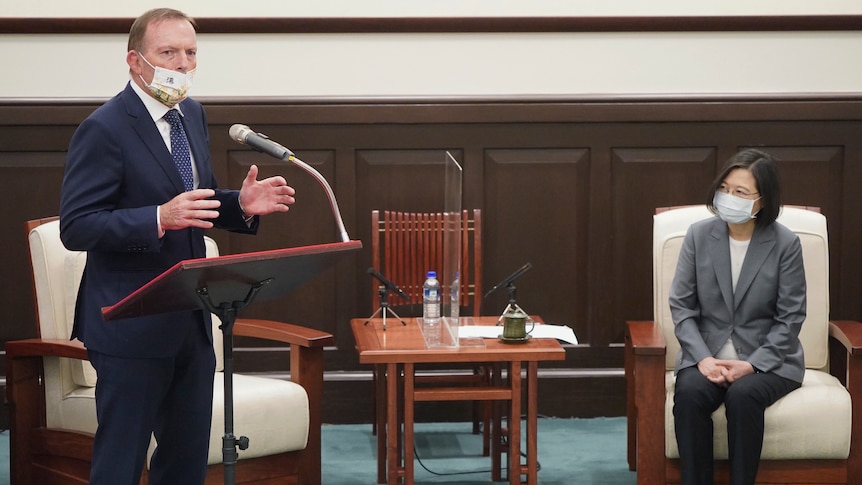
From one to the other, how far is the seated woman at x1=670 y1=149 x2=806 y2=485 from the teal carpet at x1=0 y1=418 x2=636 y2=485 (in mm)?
665

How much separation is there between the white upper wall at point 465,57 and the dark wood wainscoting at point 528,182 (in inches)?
3.3

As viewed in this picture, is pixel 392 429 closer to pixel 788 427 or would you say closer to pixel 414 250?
pixel 414 250

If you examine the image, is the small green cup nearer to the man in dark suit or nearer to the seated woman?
the seated woman

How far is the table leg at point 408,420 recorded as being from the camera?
3268 mm

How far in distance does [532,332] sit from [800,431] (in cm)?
89

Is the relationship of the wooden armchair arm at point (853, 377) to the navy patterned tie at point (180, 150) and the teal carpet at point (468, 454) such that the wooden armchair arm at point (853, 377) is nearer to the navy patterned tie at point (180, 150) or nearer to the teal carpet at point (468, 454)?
the teal carpet at point (468, 454)

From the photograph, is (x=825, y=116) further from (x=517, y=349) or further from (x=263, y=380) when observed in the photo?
(x=263, y=380)

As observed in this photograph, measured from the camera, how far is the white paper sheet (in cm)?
346

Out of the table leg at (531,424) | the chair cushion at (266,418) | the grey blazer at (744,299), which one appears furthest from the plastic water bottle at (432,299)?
the grey blazer at (744,299)

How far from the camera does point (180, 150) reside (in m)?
2.45

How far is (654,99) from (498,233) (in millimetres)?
865

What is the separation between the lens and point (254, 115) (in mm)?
4312

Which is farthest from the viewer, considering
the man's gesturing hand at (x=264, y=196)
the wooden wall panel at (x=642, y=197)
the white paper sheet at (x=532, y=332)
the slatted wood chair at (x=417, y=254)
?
the wooden wall panel at (x=642, y=197)
